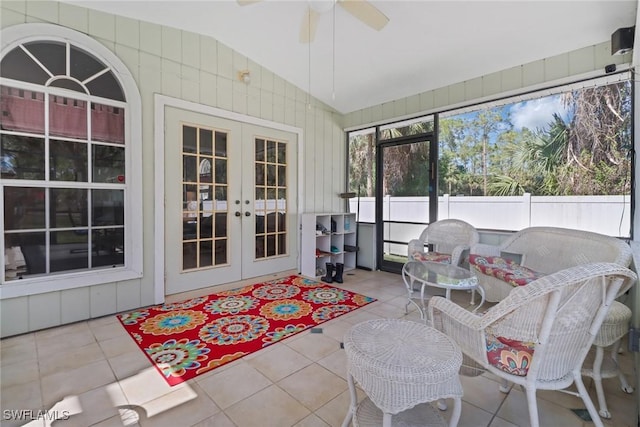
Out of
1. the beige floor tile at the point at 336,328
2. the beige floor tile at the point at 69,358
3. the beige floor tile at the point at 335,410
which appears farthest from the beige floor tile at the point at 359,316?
the beige floor tile at the point at 69,358

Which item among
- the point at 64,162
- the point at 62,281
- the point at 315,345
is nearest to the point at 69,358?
the point at 62,281

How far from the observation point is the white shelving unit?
14.3 feet

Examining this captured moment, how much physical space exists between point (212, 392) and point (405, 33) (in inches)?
→ 147

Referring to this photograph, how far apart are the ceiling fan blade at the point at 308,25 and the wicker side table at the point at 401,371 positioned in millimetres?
2581

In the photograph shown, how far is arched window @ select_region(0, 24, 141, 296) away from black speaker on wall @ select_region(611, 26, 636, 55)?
4.53 metres

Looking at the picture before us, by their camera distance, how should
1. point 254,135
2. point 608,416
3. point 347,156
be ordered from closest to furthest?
point 608,416 → point 254,135 → point 347,156

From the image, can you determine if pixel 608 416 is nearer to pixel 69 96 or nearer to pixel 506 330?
pixel 506 330

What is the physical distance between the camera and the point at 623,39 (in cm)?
249

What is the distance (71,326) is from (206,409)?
198 centimetres

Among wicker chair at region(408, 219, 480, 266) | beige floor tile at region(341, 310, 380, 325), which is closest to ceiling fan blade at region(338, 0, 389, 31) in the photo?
wicker chair at region(408, 219, 480, 266)

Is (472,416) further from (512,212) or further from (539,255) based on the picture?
(512,212)

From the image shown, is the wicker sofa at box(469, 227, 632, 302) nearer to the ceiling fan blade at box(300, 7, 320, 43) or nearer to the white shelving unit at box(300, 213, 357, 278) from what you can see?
the white shelving unit at box(300, 213, 357, 278)

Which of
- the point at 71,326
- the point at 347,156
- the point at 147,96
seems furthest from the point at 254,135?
the point at 71,326

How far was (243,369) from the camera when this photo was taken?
2.05 meters
